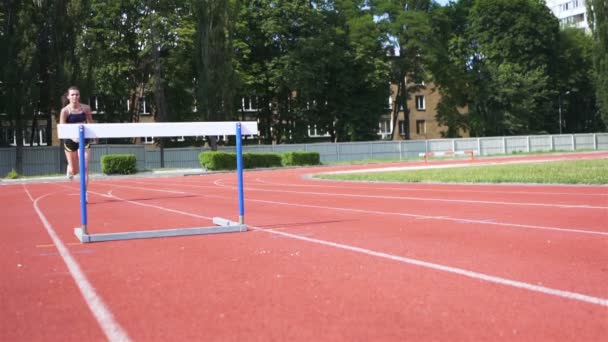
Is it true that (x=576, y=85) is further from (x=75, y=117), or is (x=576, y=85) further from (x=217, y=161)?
(x=75, y=117)

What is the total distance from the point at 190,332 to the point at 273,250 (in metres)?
2.89

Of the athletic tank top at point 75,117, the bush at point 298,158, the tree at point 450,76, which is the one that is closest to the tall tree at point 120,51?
the bush at point 298,158

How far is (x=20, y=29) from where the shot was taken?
3728cm

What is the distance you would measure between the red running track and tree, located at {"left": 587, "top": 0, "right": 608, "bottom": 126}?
52.1 metres

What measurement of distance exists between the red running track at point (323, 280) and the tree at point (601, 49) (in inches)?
2050

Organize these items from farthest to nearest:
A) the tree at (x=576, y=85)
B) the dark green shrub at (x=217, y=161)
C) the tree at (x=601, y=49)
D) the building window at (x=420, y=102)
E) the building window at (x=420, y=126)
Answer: the building window at (x=420, y=126) < the building window at (x=420, y=102) < the tree at (x=576, y=85) < the tree at (x=601, y=49) < the dark green shrub at (x=217, y=161)

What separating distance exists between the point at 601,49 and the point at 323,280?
193 ft

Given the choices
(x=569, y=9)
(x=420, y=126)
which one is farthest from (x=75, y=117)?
(x=569, y=9)

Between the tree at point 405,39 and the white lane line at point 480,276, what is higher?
the tree at point 405,39

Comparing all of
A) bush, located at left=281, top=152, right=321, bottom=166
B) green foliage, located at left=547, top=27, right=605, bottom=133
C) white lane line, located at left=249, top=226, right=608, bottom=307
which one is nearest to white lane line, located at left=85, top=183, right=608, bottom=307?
white lane line, located at left=249, top=226, right=608, bottom=307

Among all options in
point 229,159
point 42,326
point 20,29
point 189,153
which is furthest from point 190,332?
point 189,153

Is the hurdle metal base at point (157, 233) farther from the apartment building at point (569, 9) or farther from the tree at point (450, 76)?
the apartment building at point (569, 9)

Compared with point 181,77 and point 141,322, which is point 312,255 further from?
point 181,77

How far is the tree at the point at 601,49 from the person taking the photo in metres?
56.2
